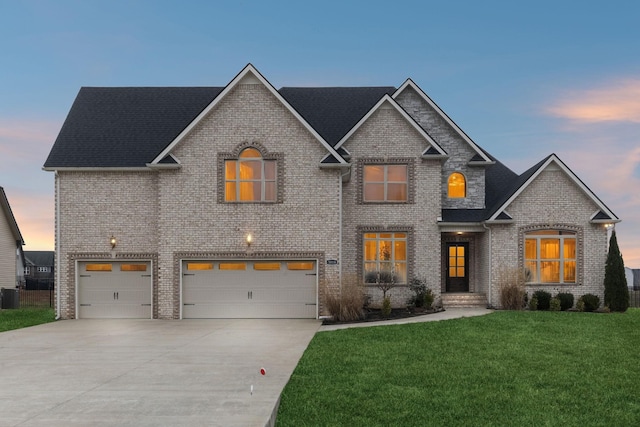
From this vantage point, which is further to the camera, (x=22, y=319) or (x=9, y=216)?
(x=9, y=216)

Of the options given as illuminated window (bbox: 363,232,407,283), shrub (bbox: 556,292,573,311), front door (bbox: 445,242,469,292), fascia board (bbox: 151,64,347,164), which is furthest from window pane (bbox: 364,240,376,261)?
shrub (bbox: 556,292,573,311)

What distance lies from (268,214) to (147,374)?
10796 millimetres

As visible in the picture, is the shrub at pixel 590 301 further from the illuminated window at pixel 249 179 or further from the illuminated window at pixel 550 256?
the illuminated window at pixel 249 179

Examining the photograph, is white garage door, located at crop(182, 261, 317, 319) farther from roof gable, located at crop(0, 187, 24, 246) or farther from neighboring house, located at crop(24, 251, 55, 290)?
neighboring house, located at crop(24, 251, 55, 290)

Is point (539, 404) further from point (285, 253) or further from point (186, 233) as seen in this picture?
point (186, 233)

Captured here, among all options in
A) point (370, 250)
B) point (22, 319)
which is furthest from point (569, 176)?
point (22, 319)

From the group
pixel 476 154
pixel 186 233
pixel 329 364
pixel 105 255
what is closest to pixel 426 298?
pixel 476 154

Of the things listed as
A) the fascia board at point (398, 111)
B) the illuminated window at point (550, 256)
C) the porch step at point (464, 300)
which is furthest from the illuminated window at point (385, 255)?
the illuminated window at point (550, 256)

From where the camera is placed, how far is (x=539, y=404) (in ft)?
25.7

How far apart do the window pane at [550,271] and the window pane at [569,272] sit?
0.35 m

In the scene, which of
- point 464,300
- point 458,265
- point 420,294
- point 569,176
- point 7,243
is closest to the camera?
point 420,294

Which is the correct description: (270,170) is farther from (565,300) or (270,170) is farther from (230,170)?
(565,300)

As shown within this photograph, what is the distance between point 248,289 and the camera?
20.1m

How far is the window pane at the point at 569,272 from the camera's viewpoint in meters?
22.2
